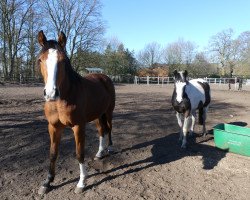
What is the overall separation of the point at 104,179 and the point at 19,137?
2899 mm

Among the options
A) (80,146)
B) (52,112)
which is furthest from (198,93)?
(52,112)

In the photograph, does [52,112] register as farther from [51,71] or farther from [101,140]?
[101,140]

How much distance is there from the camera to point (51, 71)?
326 cm

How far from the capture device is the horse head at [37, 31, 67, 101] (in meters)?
3.17

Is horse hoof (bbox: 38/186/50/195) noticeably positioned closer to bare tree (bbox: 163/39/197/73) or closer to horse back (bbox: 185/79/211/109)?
horse back (bbox: 185/79/211/109)

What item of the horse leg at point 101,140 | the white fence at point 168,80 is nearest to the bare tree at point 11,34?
the white fence at point 168,80

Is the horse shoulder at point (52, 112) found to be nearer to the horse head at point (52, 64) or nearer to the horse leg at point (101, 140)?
the horse head at point (52, 64)

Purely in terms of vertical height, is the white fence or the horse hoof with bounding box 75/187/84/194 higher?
the white fence

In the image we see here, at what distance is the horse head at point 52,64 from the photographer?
10.4ft

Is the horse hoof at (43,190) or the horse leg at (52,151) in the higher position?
the horse leg at (52,151)

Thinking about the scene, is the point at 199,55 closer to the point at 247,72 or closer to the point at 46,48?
the point at 247,72

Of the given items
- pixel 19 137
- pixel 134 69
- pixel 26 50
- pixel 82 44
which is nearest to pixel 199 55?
pixel 134 69

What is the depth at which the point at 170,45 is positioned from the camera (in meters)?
58.1

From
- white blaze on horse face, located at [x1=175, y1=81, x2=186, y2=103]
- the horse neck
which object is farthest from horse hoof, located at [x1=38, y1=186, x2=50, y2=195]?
white blaze on horse face, located at [x1=175, y1=81, x2=186, y2=103]
